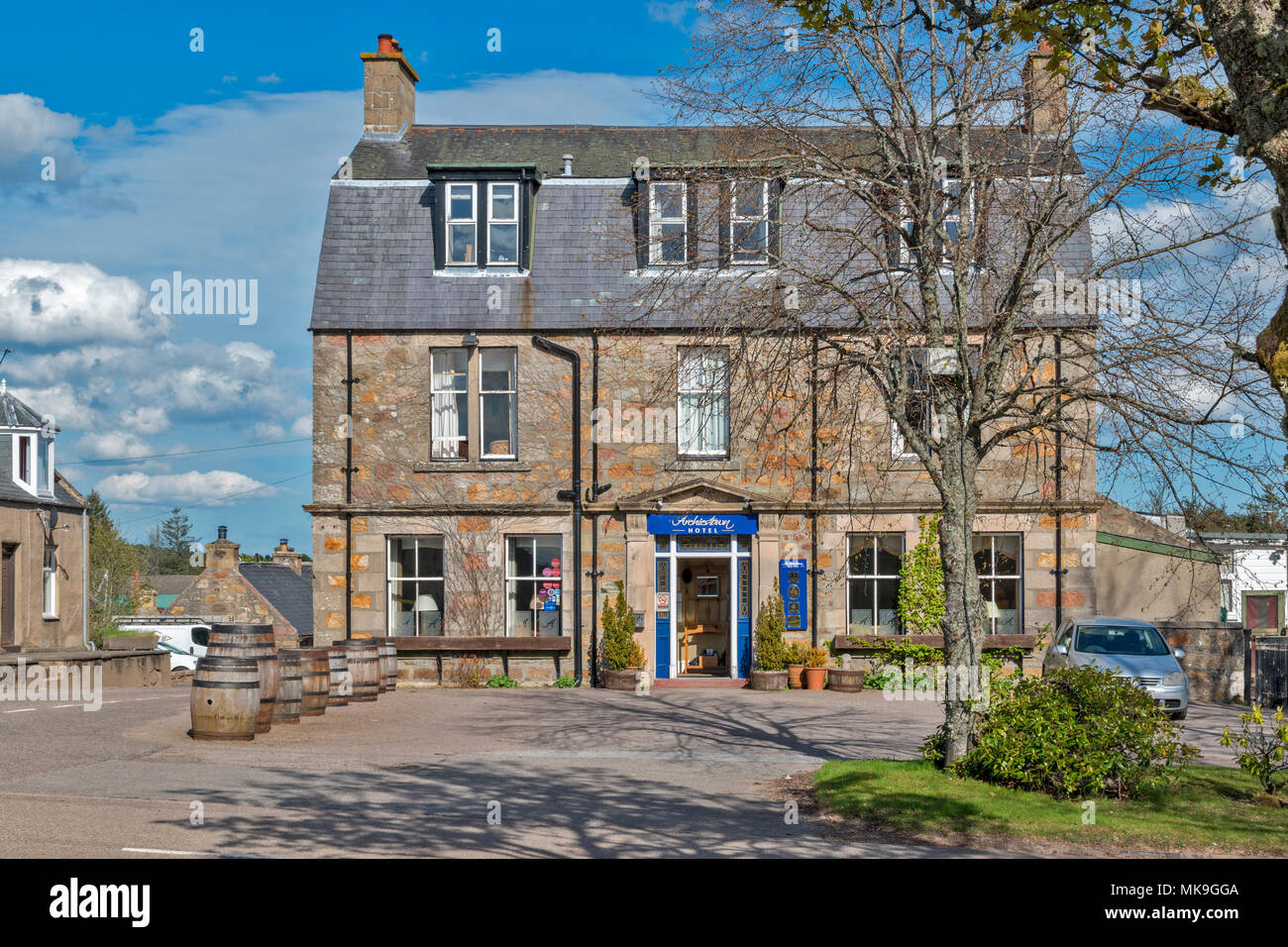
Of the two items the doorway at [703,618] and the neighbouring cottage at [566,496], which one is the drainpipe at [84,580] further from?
the doorway at [703,618]

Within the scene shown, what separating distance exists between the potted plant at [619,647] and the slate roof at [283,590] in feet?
89.8

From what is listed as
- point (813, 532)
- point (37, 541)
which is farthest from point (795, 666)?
point (37, 541)

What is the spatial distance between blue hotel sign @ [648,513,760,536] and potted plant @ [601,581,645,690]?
1553 mm

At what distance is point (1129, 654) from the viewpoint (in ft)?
64.7

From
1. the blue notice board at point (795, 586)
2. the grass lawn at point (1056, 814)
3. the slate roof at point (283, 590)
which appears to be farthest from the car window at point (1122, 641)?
the slate roof at point (283, 590)

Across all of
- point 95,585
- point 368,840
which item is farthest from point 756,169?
point 95,585

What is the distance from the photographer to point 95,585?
54.3m

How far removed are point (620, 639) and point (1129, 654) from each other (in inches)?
347

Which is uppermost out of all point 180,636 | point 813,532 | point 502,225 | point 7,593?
point 502,225

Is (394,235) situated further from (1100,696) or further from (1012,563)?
(1100,696)

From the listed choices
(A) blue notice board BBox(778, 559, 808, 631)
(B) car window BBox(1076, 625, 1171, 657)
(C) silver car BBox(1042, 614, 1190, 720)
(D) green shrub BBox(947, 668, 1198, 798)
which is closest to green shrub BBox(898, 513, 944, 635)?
(A) blue notice board BBox(778, 559, 808, 631)

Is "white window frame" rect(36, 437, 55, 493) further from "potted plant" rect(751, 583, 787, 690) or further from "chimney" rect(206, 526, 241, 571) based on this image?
"potted plant" rect(751, 583, 787, 690)

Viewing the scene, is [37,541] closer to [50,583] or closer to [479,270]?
[50,583]

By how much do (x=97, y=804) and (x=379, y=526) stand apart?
45.4 ft
